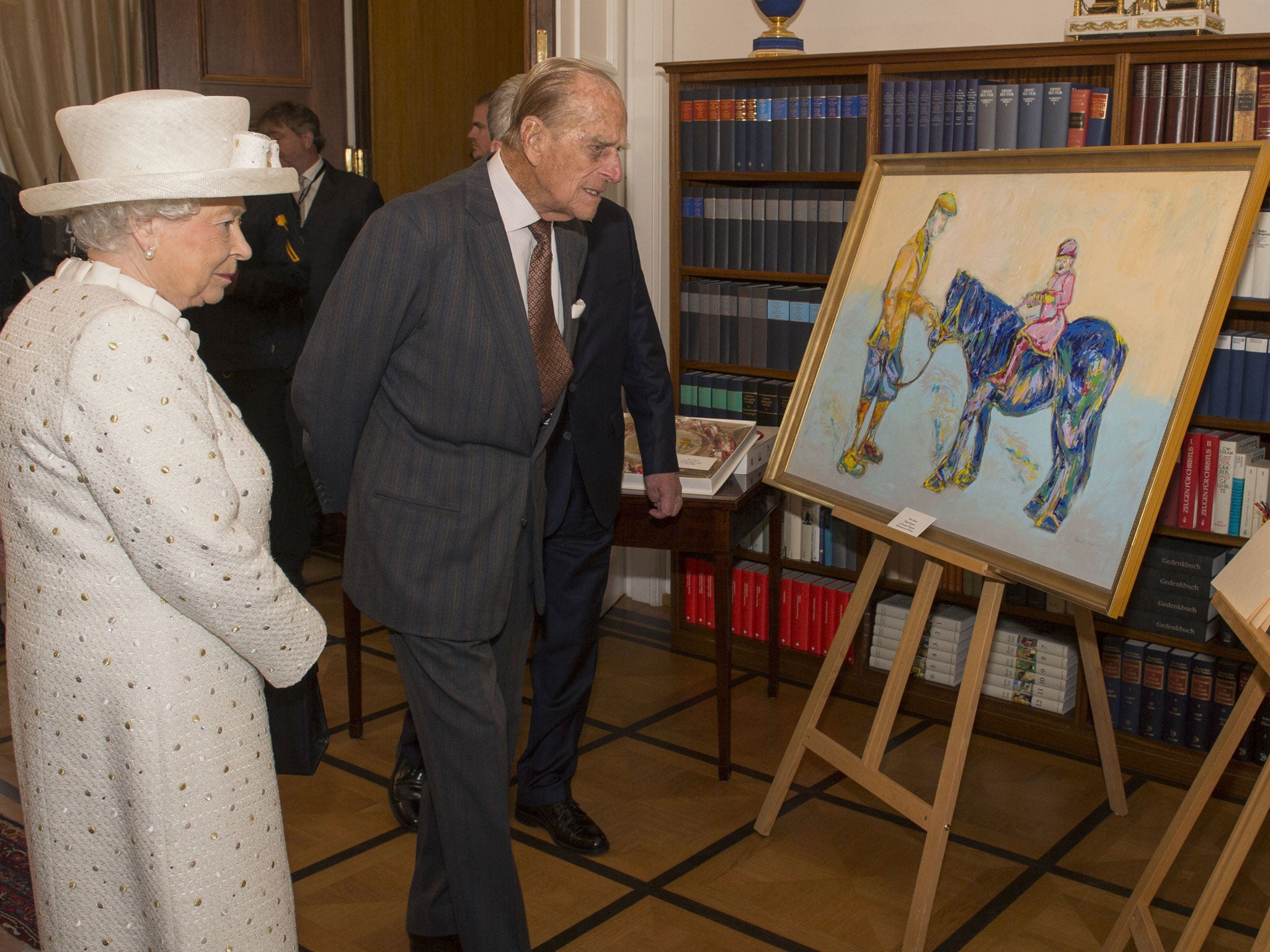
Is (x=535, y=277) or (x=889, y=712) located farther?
(x=889, y=712)

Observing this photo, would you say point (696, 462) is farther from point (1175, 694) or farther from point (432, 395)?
point (1175, 694)

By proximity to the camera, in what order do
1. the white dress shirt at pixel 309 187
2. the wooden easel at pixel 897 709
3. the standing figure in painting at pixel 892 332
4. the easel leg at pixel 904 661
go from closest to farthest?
the wooden easel at pixel 897 709 < the easel leg at pixel 904 661 < the standing figure in painting at pixel 892 332 < the white dress shirt at pixel 309 187

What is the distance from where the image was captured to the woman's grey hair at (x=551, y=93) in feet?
6.79

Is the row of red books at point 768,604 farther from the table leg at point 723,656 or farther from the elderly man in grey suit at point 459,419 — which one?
the elderly man in grey suit at point 459,419

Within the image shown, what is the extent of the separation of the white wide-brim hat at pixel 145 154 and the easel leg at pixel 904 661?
1633 mm

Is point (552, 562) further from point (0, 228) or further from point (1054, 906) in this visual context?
point (0, 228)

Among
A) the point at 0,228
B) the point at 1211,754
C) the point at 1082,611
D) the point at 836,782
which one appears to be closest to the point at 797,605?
the point at 836,782

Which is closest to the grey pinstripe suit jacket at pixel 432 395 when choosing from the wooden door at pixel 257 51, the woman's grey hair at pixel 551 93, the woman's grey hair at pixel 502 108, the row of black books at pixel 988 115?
the woman's grey hair at pixel 551 93

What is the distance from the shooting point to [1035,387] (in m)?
2.38

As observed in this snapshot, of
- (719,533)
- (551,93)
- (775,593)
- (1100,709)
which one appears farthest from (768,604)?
(551,93)

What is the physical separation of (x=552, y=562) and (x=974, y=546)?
0.95 m

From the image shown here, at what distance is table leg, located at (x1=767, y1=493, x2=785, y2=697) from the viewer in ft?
11.9

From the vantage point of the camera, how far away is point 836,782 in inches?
125

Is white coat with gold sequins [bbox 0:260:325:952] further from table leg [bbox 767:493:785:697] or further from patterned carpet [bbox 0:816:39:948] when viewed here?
table leg [bbox 767:493:785:697]
